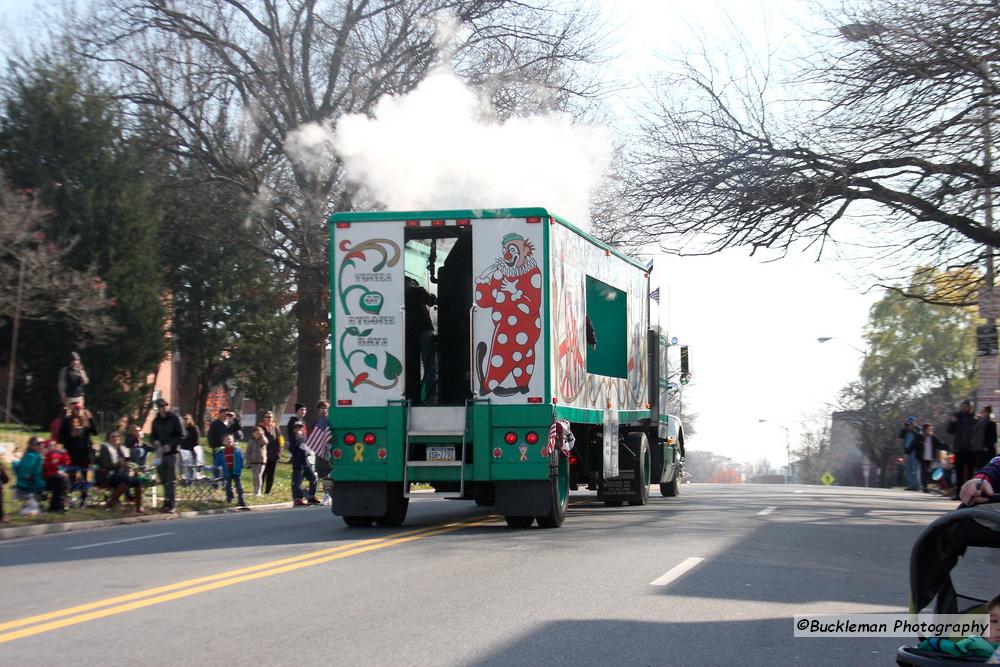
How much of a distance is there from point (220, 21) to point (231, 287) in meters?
8.92

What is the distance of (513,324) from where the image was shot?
13.9 m

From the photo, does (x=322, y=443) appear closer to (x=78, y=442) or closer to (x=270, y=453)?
(x=270, y=453)

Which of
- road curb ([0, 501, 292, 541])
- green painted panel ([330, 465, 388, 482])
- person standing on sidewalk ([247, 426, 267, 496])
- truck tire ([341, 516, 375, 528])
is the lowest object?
road curb ([0, 501, 292, 541])

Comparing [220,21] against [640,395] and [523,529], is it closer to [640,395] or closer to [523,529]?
[640,395]

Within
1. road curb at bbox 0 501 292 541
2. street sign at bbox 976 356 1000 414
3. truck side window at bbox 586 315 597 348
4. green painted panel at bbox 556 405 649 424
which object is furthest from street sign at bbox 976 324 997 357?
road curb at bbox 0 501 292 541

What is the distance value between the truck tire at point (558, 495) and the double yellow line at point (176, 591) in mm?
1746

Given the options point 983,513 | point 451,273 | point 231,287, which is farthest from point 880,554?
point 231,287

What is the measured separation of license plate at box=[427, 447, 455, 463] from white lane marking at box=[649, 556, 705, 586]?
11.9ft

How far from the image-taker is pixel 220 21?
33.1 metres

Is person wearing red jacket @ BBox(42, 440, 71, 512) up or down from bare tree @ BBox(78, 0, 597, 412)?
down

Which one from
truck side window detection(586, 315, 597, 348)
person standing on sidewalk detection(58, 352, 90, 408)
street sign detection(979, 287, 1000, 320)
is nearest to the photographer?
truck side window detection(586, 315, 597, 348)

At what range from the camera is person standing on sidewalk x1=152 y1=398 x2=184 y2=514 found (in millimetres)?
19828

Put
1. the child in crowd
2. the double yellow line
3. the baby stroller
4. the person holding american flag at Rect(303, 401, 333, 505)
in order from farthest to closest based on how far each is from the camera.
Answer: the person holding american flag at Rect(303, 401, 333, 505), the child in crowd, the double yellow line, the baby stroller

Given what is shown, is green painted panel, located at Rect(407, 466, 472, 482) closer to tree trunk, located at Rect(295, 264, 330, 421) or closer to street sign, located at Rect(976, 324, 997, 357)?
street sign, located at Rect(976, 324, 997, 357)
